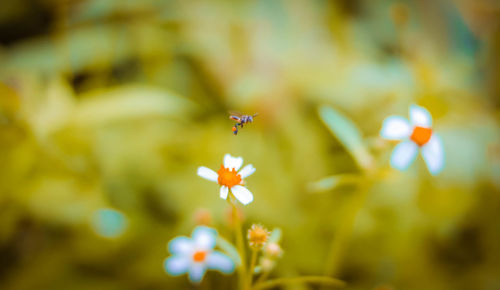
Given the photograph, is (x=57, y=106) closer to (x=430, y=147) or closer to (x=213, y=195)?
(x=213, y=195)

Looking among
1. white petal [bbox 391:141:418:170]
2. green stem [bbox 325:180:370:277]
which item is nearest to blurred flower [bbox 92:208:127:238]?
green stem [bbox 325:180:370:277]

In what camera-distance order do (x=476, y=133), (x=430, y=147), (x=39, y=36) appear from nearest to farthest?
1. (x=430, y=147)
2. (x=476, y=133)
3. (x=39, y=36)

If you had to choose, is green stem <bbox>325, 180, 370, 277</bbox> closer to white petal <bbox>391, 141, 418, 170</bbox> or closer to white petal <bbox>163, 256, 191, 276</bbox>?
white petal <bbox>391, 141, 418, 170</bbox>

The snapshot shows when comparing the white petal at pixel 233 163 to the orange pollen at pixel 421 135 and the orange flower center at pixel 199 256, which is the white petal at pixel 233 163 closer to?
the orange flower center at pixel 199 256

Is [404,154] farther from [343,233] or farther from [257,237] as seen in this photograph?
[257,237]

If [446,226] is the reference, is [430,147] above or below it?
below

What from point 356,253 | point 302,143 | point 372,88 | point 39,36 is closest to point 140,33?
point 39,36
